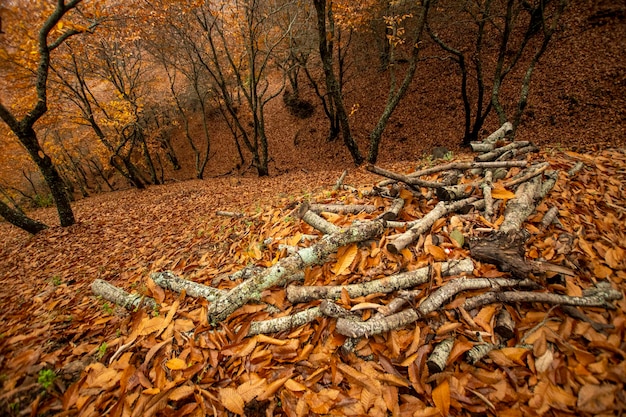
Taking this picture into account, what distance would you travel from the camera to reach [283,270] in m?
2.69

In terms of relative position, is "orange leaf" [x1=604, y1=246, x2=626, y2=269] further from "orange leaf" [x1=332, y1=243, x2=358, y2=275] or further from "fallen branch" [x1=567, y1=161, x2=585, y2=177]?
"orange leaf" [x1=332, y1=243, x2=358, y2=275]

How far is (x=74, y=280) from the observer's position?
169 inches

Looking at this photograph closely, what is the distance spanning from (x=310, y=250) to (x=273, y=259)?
0.77m

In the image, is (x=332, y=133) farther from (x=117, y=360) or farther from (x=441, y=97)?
(x=117, y=360)

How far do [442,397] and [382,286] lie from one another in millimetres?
909

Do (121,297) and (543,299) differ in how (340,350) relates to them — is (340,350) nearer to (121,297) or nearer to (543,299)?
(543,299)

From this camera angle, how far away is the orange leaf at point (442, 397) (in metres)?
1.74

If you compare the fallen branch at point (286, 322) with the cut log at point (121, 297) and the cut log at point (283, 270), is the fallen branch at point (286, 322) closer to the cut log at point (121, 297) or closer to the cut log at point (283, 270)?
the cut log at point (283, 270)

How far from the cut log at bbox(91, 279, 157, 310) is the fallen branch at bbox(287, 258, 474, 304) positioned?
1.78 meters

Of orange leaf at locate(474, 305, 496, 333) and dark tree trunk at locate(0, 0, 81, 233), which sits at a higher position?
dark tree trunk at locate(0, 0, 81, 233)

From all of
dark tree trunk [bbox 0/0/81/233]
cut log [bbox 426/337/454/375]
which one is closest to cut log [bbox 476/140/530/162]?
cut log [bbox 426/337/454/375]

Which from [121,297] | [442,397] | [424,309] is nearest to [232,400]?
[442,397]

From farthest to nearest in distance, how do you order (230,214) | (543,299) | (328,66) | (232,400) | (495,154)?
1. (328,66)
2. (230,214)
3. (495,154)
4. (543,299)
5. (232,400)

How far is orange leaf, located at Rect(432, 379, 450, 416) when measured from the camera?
1.74 m
